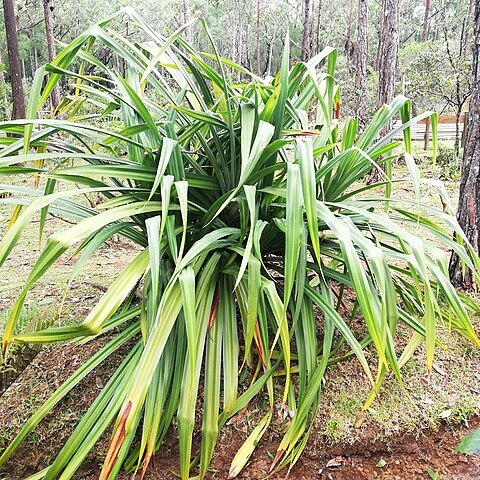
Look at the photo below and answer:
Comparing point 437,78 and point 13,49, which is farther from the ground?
point 13,49

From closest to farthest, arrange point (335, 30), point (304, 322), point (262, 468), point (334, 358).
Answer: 1. point (262, 468)
2. point (304, 322)
3. point (334, 358)
4. point (335, 30)

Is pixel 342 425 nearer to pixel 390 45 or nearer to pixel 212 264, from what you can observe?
pixel 212 264

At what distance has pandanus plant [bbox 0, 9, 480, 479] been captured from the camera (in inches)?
40.2

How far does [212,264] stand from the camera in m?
1.28

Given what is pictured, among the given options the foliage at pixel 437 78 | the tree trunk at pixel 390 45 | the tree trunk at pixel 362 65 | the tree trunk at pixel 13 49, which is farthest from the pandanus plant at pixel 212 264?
the tree trunk at pixel 13 49

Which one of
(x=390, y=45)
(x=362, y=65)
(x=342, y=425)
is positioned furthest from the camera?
(x=362, y=65)

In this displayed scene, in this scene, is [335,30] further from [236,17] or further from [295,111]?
[295,111]

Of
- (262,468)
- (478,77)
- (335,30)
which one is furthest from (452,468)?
(335,30)

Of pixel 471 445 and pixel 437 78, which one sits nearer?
pixel 471 445

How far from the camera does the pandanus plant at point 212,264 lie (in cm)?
102

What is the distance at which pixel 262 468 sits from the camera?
3.90 ft

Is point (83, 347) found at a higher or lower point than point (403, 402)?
higher

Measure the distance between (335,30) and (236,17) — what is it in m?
6.22

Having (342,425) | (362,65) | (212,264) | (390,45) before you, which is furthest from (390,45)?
(342,425)
